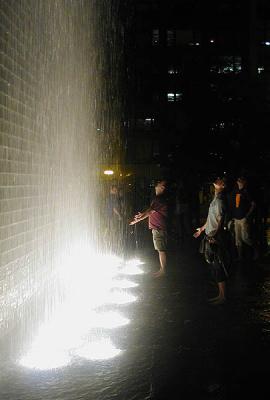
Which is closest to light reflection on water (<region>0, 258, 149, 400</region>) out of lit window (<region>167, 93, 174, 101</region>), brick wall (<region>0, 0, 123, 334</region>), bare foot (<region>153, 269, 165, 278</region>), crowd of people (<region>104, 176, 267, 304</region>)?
brick wall (<region>0, 0, 123, 334</region>)

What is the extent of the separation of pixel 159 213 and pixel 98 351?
538 cm

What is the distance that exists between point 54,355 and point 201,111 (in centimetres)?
2930

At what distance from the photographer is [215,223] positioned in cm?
829

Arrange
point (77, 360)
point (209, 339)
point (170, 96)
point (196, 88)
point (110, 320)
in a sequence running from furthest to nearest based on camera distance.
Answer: point (170, 96), point (196, 88), point (110, 320), point (209, 339), point (77, 360)

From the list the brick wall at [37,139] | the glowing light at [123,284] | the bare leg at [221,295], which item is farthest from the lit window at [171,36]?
the bare leg at [221,295]

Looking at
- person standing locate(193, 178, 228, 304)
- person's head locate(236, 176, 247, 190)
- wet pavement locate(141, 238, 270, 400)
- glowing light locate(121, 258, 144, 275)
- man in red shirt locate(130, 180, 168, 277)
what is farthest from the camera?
person's head locate(236, 176, 247, 190)

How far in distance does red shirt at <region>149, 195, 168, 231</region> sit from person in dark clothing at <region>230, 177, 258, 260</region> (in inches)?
108

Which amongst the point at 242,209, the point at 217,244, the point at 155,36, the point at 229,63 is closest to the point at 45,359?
the point at 217,244

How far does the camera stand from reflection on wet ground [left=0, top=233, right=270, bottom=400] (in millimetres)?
4621

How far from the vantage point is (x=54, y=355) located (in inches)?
222

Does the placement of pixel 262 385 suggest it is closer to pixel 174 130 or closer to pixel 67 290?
pixel 67 290

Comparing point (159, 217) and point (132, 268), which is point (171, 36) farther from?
point (159, 217)

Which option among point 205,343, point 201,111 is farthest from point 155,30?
point 205,343

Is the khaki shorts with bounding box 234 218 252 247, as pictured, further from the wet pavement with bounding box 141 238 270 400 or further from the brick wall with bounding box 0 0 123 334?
the brick wall with bounding box 0 0 123 334
